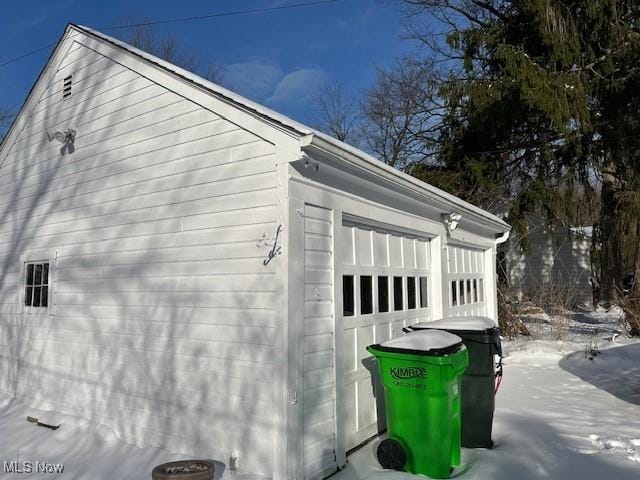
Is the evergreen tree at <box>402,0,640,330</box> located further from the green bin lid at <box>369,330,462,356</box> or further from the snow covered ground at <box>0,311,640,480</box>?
the green bin lid at <box>369,330,462,356</box>

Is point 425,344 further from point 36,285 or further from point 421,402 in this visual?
point 36,285

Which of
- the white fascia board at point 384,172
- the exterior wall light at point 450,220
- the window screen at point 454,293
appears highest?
the white fascia board at point 384,172

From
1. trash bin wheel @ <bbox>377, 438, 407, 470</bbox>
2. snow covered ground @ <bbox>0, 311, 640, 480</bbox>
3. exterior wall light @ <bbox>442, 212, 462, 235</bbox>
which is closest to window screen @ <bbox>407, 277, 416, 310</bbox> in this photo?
exterior wall light @ <bbox>442, 212, 462, 235</bbox>

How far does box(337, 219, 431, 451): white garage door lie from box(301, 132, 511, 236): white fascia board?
542 millimetres

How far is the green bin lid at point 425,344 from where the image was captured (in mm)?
4109

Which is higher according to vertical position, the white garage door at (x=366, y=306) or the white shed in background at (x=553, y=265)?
the white shed in background at (x=553, y=265)

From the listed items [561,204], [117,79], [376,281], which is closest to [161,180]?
[117,79]

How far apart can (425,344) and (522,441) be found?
1652mm

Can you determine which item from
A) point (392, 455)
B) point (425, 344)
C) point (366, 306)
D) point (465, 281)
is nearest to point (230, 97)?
point (366, 306)

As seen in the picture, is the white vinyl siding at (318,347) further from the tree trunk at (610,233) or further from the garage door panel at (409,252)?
the tree trunk at (610,233)

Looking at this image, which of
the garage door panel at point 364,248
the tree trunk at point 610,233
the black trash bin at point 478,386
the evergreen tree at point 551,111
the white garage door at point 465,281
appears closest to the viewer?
the black trash bin at point 478,386

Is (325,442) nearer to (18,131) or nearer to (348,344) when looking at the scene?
(348,344)

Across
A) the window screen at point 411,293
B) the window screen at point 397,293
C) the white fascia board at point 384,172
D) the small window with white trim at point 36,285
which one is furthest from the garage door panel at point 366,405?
the small window with white trim at point 36,285

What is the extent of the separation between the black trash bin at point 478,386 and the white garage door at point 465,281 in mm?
2219
